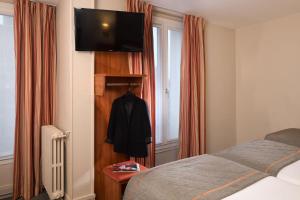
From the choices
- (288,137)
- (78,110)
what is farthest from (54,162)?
(288,137)

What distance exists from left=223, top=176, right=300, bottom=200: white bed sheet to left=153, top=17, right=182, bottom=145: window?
1.92 metres

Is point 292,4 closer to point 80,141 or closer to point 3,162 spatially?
point 80,141

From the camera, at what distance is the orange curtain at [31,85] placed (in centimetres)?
251

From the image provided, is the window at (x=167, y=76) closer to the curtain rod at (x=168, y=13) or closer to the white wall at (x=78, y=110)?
the curtain rod at (x=168, y=13)

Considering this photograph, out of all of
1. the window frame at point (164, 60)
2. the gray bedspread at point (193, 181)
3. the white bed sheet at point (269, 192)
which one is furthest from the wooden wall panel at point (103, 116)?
the white bed sheet at point (269, 192)

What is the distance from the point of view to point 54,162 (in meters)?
2.29

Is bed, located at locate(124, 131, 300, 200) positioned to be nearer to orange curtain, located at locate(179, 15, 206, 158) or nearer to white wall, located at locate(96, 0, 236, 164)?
orange curtain, located at locate(179, 15, 206, 158)

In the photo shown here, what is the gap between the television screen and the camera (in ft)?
7.32

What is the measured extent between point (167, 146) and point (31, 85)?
195 cm

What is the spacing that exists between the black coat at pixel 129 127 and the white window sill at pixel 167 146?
0.83m

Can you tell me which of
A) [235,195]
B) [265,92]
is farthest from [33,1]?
[265,92]

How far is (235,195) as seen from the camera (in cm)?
125

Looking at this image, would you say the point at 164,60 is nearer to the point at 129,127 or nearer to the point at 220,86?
the point at 220,86

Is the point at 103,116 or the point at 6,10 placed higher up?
the point at 6,10
